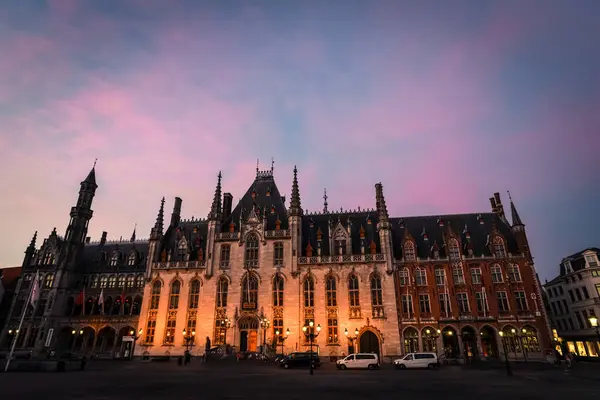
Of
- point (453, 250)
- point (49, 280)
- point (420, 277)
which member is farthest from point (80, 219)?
point (453, 250)

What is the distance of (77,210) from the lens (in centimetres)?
6291

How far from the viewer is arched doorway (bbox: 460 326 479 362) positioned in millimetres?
42694

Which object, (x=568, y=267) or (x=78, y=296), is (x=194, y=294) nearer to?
(x=78, y=296)

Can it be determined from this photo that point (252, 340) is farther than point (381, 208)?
No

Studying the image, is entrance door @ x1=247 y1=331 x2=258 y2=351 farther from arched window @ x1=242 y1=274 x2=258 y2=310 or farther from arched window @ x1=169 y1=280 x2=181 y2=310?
arched window @ x1=169 y1=280 x2=181 y2=310

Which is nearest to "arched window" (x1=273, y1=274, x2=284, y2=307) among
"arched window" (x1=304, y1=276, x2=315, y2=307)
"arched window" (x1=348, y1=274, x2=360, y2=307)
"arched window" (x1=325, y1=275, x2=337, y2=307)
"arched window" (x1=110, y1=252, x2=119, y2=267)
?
"arched window" (x1=304, y1=276, x2=315, y2=307)

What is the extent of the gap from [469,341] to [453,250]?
1179 cm

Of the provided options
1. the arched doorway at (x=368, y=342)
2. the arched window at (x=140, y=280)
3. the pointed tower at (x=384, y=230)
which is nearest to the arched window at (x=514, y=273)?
A: the pointed tower at (x=384, y=230)

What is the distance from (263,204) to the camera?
55469mm

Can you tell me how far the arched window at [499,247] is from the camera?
45969 millimetres

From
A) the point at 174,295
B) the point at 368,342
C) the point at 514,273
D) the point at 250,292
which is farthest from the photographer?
the point at 174,295

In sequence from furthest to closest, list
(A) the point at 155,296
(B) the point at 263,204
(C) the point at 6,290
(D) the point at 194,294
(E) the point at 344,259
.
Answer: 1. (C) the point at 6,290
2. (B) the point at 263,204
3. (A) the point at 155,296
4. (D) the point at 194,294
5. (E) the point at 344,259

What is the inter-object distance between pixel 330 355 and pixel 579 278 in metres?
43.7

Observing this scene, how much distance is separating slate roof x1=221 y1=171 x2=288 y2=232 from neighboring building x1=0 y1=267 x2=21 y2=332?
41405 mm
